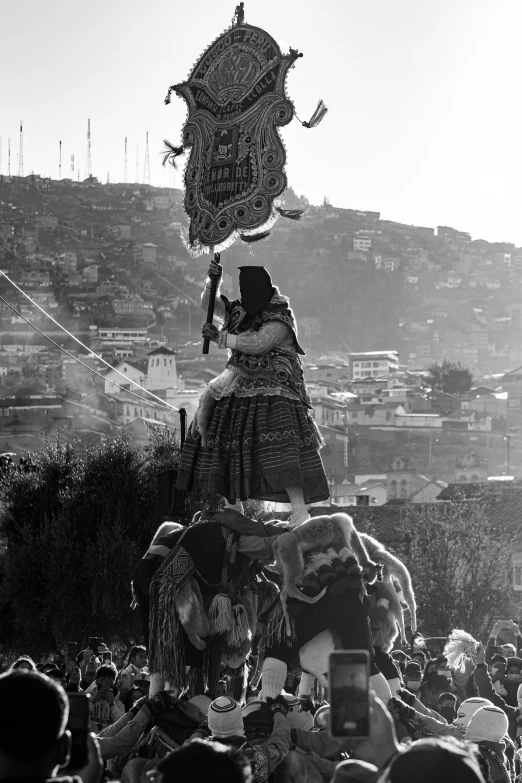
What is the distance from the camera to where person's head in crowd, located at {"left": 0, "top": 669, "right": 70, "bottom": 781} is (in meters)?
4.25

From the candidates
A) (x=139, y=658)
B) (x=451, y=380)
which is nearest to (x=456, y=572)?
(x=139, y=658)

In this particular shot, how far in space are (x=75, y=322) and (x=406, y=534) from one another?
123 metres

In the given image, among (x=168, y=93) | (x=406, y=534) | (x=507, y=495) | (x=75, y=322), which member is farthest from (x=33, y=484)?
(x=75, y=322)

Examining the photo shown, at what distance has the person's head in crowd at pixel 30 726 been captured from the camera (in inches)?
167

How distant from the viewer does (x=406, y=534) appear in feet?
141

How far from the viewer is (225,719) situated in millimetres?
7594

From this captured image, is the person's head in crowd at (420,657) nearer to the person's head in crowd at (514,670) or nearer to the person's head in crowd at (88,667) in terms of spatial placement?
the person's head in crowd at (514,670)

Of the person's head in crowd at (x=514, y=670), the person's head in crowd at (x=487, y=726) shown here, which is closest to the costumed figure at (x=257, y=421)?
the person's head in crowd at (x=487, y=726)

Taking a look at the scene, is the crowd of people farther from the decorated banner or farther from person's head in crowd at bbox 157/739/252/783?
the decorated banner

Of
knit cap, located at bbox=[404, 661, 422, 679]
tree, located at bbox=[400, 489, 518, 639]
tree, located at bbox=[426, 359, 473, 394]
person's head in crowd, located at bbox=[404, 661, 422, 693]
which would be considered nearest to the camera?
person's head in crowd, located at bbox=[404, 661, 422, 693]

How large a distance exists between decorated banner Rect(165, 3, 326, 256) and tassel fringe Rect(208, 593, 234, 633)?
2657 millimetres

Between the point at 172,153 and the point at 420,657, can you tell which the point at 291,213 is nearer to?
the point at 172,153

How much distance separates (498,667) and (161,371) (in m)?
112

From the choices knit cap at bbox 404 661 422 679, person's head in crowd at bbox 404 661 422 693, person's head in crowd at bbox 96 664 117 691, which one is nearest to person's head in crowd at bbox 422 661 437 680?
person's head in crowd at bbox 404 661 422 693
